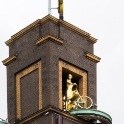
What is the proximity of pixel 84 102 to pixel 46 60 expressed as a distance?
4.18 meters

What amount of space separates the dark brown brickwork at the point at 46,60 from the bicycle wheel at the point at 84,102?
0.71m

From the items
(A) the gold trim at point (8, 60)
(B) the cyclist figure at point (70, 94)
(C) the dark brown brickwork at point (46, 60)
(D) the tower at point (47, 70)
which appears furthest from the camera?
(A) the gold trim at point (8, 60)

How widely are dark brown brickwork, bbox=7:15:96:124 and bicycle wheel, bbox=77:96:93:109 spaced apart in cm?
71

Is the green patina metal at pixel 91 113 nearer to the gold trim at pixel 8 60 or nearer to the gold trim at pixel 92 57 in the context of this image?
the gold trim at pixel 92 57

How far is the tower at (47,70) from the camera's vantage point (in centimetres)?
9594

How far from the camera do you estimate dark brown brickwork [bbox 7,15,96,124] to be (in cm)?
9662

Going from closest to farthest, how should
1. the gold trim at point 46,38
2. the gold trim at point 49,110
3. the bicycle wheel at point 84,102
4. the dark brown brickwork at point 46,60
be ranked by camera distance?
the gold trim at point 49,110 < the dark brown brickwork at point 46,60 < the gold trim at point 46,38 < the bicycle wheel at point 84,102

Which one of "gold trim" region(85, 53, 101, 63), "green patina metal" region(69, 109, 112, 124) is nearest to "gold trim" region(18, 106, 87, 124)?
"green patina metal" region(69, 109, 112, 124)

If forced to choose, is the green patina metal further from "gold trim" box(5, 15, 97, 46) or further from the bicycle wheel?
"gold trim" box(5, 15, 97, 46)

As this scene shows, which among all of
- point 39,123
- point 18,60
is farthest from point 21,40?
point 39,123

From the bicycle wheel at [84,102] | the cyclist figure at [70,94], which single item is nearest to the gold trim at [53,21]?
the cyclist figure at [70,94]

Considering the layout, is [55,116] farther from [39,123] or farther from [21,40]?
[21,40]

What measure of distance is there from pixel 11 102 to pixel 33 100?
288cm

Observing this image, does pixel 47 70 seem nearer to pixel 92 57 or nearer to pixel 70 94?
pixel 70 94
